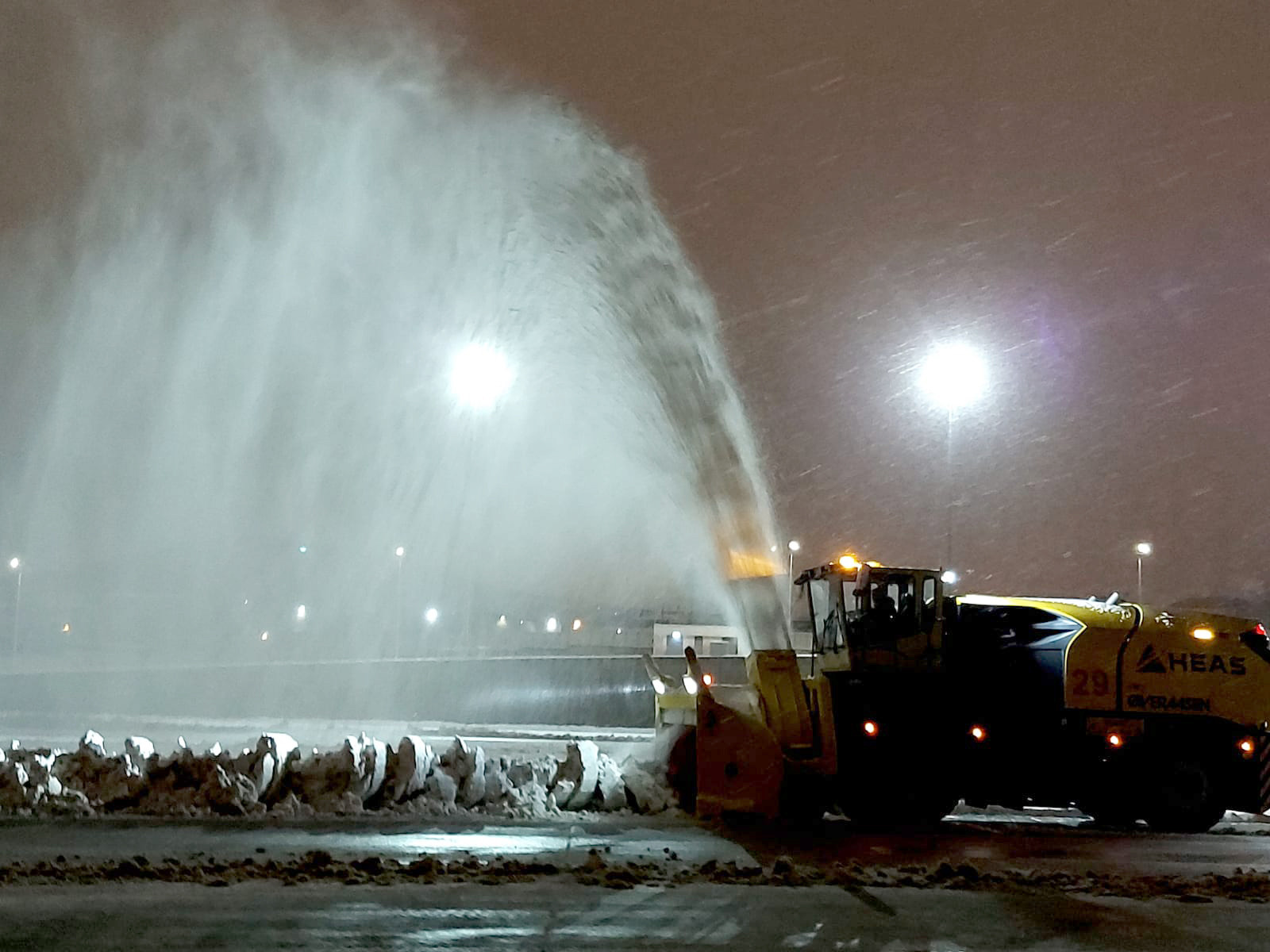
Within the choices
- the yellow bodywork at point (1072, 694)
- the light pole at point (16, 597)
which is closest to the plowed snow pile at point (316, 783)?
the yellow bodywork at point (1072, 694)

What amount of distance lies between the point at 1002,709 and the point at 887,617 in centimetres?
157

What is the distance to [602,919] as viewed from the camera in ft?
27.3

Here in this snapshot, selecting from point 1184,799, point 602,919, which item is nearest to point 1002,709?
point 1184,799

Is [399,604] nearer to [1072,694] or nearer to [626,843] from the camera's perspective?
[1072,694]

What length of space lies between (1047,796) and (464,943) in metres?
8.42

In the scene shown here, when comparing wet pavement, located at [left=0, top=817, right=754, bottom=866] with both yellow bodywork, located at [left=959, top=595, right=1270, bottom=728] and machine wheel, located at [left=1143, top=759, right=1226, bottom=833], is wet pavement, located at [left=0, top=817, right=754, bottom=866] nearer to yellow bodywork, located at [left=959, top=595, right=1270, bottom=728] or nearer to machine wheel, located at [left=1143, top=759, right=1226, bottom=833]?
yellow bodywork, located at [left=959, top=595, right=1270, bottom=728]

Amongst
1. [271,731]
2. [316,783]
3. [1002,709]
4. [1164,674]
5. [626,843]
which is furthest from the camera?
[271,731]

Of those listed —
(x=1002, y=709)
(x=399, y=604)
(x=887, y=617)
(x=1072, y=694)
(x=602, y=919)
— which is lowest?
(x=602, y=919)

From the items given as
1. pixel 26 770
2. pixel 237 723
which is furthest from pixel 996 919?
pixel 237 723

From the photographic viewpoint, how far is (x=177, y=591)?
2259 inches

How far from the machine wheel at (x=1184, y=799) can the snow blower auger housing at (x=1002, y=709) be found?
17mm

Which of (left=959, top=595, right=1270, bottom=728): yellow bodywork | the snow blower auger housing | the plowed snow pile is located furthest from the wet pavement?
(left=959, top=595, right=1270, bottom=728): yellow bodywork

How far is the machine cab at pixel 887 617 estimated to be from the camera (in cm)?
1398

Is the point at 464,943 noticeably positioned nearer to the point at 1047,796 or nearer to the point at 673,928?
the point at 673,928
